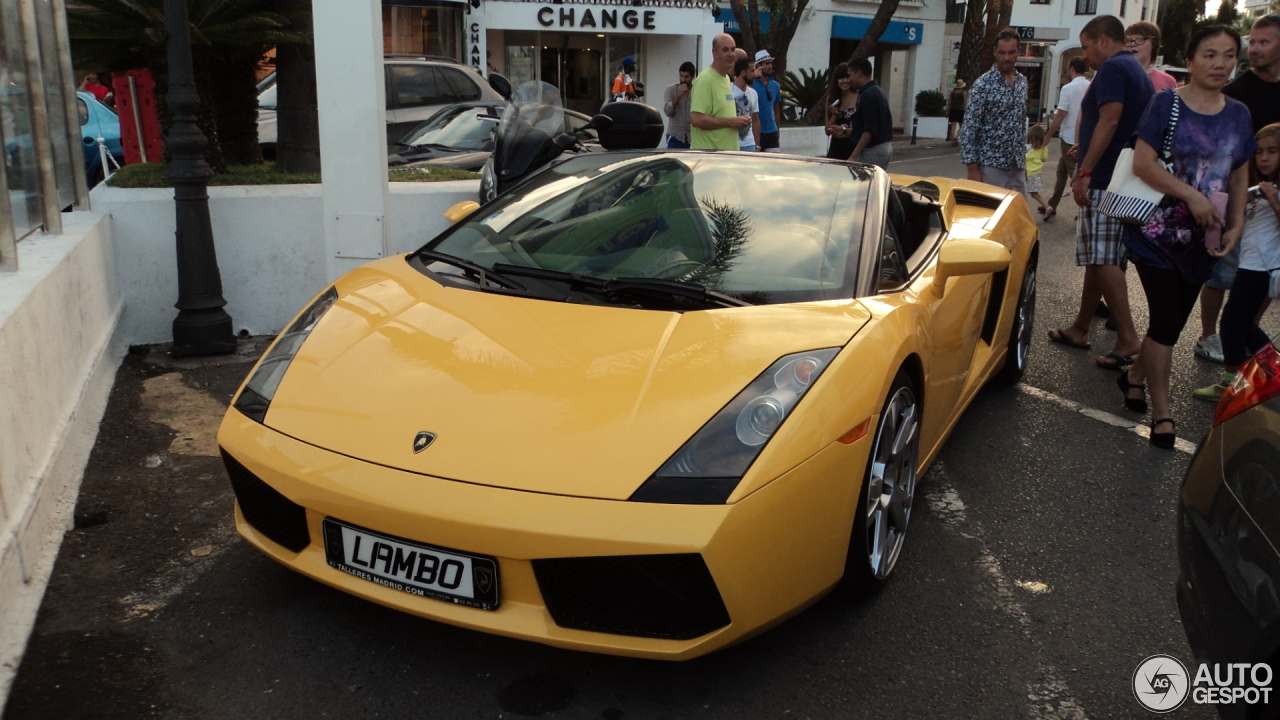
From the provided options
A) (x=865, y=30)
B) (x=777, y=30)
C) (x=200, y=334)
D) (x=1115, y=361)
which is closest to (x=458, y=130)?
(x=200, y=334)

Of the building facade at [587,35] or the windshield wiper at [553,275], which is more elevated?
the building facade at [587,35]

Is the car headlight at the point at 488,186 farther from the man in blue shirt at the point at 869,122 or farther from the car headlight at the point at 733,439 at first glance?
the car headlight at the point at 733,439

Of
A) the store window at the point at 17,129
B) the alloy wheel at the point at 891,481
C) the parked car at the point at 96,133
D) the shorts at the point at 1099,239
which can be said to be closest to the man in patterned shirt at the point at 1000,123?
the shorts at the point at 1099,239

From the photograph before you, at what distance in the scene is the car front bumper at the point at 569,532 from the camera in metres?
2.24

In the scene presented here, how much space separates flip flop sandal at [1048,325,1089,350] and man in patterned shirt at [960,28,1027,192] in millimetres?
1658

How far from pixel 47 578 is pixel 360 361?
1.16m

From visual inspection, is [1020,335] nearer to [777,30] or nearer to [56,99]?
[56,99]

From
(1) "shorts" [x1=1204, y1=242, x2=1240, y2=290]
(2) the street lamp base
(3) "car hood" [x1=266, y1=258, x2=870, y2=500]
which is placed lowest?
(2) the street lamp base

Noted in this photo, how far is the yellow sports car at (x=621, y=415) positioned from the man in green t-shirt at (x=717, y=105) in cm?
463

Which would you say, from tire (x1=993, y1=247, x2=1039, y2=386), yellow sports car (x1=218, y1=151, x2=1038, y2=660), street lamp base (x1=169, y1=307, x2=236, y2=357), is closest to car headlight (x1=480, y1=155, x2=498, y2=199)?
street lamp base (x1=169, y1=307, x2=236, y2=357)

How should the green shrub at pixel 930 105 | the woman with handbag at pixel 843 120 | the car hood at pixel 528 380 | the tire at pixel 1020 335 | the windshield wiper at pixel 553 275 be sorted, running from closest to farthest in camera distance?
1. the car hood at pixel 528 380
2. the windshield wiper at pixel 553 275
3. the tire at pixel 1020 335
4. the woman with handbag at pixel 843 120
5. the green shrub at pixel 930 105

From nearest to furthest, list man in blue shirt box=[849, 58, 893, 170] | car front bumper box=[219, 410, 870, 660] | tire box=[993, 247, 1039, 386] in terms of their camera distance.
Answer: car front bumper box=[219, 410, 870, 660] → tire box=[993, 247, 1039, 386] → man in blue shirt box=[849, 58, 893, 170]

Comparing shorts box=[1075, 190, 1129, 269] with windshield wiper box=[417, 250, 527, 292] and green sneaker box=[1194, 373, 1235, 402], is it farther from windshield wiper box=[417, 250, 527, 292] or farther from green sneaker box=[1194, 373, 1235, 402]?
windshield wiper box=[417, 250, 527, 292]

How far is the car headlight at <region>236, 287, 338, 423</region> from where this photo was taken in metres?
2.80
